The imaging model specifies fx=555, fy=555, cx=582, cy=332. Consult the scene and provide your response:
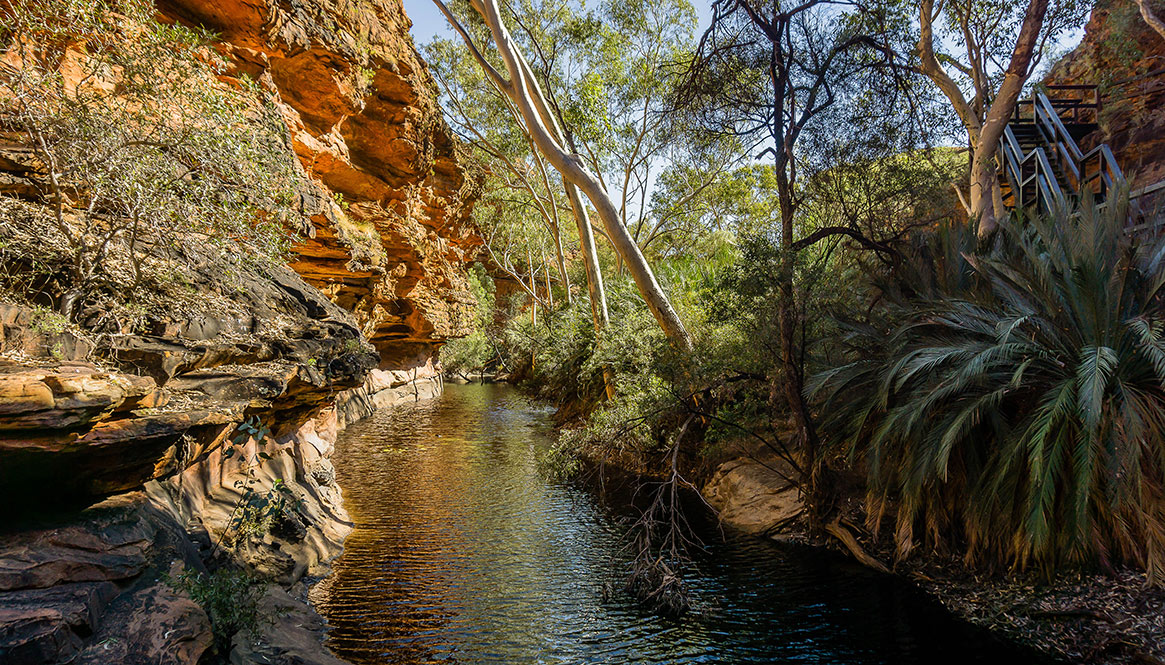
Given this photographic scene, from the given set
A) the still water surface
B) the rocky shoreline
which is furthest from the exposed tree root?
the still water surface

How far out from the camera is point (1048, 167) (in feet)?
31.6

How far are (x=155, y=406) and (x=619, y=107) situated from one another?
60.8ft

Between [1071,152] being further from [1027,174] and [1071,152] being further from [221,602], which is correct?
[221,602]

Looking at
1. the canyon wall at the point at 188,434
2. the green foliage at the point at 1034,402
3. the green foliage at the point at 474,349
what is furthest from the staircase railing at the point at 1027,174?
the green foliage at the point at 474,349

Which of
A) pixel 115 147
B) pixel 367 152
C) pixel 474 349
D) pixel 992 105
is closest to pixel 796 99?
pixel 992 105

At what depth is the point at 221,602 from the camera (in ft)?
14.2

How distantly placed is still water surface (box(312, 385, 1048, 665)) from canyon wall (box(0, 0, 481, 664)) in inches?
28.8

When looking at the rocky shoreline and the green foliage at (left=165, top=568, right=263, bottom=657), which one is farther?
the rocky shoreline

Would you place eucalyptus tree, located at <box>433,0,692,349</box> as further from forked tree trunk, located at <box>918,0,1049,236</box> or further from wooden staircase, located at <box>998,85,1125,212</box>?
wooden staircase, located at <box>998,85,1125,212</box>

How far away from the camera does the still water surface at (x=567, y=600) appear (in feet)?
18.0

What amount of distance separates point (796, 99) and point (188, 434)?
872cm

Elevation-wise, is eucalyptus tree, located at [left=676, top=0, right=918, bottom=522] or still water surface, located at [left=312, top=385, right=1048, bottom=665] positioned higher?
eucalyptus tree, located at [left=676, top=0, right=918, bottom=522]

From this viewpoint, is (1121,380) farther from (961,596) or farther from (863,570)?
(863,570)

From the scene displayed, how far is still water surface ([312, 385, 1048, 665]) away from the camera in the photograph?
549cm
